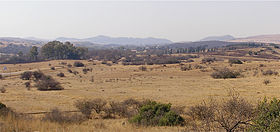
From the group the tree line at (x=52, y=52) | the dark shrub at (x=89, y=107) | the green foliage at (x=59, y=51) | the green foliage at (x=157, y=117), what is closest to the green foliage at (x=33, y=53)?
the tree line at (x=52, y=52)

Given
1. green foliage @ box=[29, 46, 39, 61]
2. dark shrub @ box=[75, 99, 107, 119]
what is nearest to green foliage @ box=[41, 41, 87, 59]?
green foliage @ box=[29, 46, 39, 61]

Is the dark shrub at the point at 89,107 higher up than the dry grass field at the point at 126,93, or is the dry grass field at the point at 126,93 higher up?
the dark shrub at the point at 89,107

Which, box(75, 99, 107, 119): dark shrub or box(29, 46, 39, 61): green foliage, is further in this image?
box(29, 46, 39, 61): green foliage

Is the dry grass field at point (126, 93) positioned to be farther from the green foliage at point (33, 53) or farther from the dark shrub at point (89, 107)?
the green foliage at point (33, 53)

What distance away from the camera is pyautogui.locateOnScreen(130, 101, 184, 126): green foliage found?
12.8 metres

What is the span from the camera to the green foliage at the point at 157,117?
12.8 metres

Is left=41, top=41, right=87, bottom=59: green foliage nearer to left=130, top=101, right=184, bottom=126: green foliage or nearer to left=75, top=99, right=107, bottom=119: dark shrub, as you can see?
left=75, top=99, right=107, bottom=119: dark shrub

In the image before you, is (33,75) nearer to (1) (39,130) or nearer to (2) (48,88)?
(2) (48,88)

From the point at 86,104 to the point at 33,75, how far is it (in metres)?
44.9

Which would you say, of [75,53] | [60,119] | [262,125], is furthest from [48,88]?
[75,53]

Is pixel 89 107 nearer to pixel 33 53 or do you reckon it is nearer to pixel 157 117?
pixel 157 117

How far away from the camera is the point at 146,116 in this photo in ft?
44.0

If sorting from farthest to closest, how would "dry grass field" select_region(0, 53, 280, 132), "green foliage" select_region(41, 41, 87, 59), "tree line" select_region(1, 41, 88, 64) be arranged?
1. "green foliage" select_region(41, 41, 87, 59)
2. "tree line" select_region(1, 41, 88, 64)
3. "dry grass field" select_region(0, 53, 280, 132)

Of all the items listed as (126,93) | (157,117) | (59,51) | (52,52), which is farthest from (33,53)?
(157,117)
